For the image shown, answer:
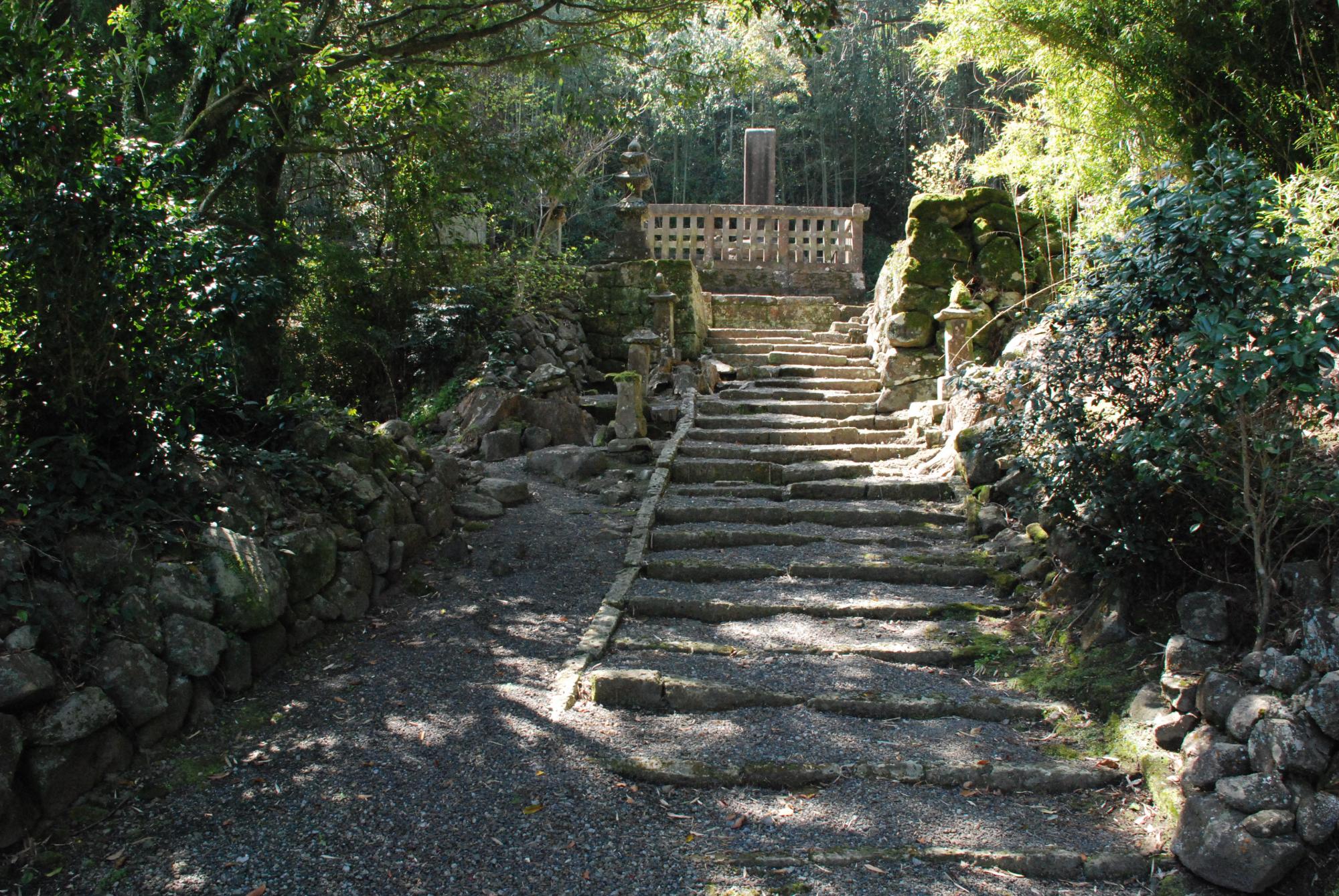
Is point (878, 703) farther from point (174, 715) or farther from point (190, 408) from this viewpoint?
point (190, 408)

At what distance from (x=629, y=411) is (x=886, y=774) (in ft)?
17.1

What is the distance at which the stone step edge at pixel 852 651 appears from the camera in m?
4.45

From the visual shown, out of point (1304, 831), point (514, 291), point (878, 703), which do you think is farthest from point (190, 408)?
point (514, 291)

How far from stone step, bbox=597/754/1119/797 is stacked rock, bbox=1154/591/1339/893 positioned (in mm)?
353

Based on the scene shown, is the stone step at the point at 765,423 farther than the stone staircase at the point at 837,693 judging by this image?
Answer: Yes

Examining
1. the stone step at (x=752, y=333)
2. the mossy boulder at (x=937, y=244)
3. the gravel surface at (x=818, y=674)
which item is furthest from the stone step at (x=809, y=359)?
the gravel surface at (x=818, y=674)

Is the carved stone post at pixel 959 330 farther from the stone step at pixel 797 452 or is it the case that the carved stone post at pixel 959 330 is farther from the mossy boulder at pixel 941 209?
the mossy boulder at pixel 941 209

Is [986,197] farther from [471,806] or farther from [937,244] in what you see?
[471,806]

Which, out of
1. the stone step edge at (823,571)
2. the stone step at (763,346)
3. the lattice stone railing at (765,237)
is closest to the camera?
the stone step edge at (823,571)

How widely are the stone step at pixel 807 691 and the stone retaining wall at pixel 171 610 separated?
1.55 metres

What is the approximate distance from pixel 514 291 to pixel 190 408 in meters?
6.54

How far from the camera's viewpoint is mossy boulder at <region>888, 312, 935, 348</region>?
8867 mm

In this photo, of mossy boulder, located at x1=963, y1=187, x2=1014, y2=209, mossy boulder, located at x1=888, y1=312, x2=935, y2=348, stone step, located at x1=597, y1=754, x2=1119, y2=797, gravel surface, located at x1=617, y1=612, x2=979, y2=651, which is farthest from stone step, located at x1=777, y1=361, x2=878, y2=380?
stone step, located at x1=597, y1=754, x2=1119, y2=797

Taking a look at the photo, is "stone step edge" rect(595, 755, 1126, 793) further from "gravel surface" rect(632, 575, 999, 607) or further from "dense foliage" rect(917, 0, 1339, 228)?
"dense foliage" rect(917, 0, 1339, 228)
